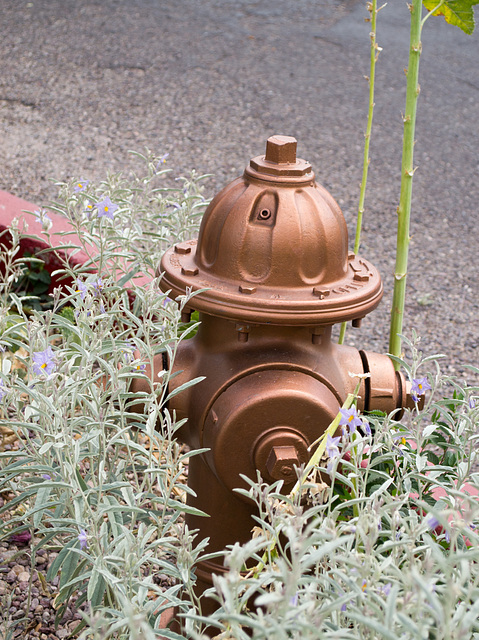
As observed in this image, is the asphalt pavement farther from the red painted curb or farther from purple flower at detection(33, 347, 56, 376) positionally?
purple flower at detection(33, 347, 56, 376)

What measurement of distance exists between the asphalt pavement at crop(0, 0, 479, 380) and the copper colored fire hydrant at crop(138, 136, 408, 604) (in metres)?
1.65

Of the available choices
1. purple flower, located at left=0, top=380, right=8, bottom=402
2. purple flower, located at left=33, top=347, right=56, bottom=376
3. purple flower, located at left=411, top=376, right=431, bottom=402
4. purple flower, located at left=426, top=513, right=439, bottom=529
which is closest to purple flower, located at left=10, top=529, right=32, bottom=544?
purple flower, located at left=0, top=380, right=8, bottom=402

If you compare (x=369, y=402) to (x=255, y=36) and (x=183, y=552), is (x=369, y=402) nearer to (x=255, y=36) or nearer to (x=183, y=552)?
(x=183, y=552)

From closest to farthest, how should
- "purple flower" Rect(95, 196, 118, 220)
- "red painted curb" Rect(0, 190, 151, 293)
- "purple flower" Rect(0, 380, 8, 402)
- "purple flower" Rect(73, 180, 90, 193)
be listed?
"purple flower" Rect(0, 380, 8, 402)
"purple flower" Rect(95, 196, 118, 220)
"purple flower" Rect(73, 180, 90, 193)
"red painted curb" Rect(0, 190, 151, 293)

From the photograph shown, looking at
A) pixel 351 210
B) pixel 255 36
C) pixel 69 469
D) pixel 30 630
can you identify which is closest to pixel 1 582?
pixel 30 630

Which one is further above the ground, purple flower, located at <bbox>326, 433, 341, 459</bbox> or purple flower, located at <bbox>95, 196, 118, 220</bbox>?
purple flower, located at <bbox>95, 196, 118, 220</bbox>

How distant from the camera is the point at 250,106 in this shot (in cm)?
603

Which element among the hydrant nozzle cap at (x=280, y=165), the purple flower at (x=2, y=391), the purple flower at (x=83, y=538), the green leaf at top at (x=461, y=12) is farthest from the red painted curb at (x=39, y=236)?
the purple flower at (x=83, y=538)

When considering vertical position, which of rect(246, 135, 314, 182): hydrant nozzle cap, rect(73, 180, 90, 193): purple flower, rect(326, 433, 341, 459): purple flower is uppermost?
rect(246, 135, 314, 182): hydrant nozzle cap

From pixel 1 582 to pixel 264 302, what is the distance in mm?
1075

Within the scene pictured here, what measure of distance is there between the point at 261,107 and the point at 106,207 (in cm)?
415

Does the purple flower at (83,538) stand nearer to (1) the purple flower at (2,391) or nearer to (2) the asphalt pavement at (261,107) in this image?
(1) the purple flower at (2,391)

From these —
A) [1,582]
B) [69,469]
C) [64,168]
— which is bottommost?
[1,582]

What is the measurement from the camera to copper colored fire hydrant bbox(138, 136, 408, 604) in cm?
170
